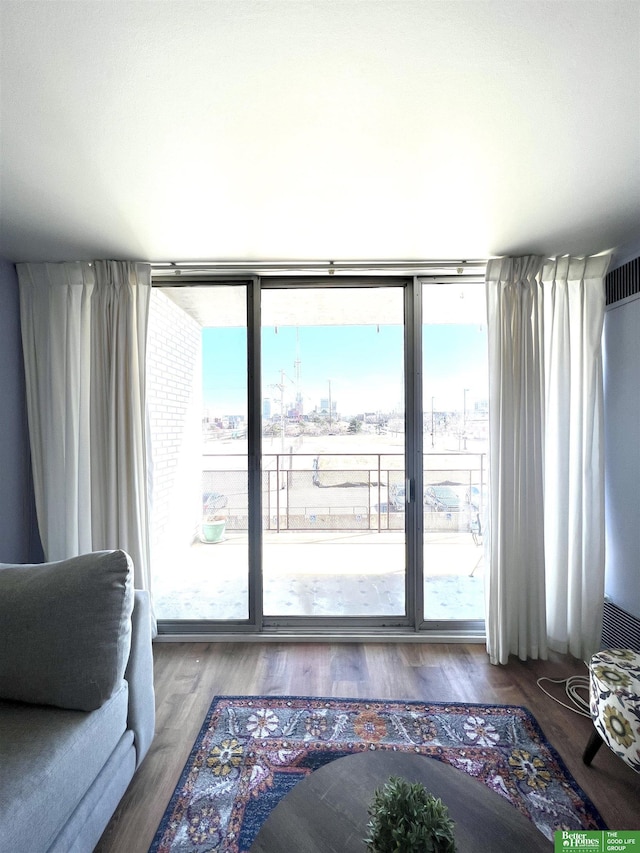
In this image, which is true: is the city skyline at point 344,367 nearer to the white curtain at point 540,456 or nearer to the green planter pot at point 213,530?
the white curtain at point 540,456

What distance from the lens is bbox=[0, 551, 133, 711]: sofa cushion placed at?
1438mm

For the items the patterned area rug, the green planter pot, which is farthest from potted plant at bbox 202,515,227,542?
the patterned area rug

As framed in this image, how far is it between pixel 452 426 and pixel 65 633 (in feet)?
7.93

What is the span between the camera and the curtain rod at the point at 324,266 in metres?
2.76

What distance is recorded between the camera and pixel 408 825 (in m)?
0.92

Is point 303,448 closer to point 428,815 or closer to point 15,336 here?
point 15,336

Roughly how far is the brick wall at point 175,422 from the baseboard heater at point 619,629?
8.85 ft

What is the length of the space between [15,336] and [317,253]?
6.42 ft

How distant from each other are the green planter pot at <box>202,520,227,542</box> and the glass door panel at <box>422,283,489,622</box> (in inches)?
55.3

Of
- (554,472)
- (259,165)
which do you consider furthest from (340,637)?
(259,165)

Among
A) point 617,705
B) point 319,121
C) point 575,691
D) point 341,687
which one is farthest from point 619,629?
point 319,121

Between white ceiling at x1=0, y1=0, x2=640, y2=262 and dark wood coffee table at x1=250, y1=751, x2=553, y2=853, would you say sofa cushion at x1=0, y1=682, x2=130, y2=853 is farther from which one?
white ceiling at x1=0, y1=0, x2=640, y2=262

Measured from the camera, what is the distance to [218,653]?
274cm

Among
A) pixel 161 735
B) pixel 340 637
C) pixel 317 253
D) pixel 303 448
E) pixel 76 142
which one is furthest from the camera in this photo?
pixel 303 448
